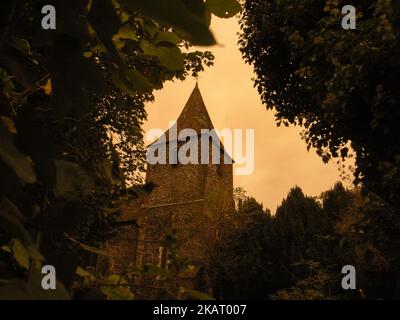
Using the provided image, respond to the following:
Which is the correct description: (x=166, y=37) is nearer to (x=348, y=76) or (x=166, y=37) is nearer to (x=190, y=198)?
(x=348, y=76)

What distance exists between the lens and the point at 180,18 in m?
0.44

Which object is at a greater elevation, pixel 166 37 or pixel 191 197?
pixel 191 197

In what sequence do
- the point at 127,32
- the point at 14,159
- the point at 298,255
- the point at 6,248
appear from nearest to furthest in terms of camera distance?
the point at 14,159 < the point at 6,248 < the point at 127,32 < the point at 298,255

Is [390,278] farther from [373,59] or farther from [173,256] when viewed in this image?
[173,256]

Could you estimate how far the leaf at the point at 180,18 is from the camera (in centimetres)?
44

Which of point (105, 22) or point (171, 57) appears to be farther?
point (171, 57)

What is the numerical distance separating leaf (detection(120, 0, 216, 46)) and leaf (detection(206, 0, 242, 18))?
35 centimetres

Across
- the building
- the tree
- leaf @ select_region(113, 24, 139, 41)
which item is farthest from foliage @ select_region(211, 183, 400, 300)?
leaf @ select_region(113, 24, 139, 41)

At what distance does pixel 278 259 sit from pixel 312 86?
13.4 metres

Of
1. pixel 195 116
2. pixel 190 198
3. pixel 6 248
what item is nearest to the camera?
pixel 6 248

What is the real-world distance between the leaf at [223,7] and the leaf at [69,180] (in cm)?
44

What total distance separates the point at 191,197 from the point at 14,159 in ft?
92.5

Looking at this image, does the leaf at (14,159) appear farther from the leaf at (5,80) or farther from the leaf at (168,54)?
the leaf at (168,54)

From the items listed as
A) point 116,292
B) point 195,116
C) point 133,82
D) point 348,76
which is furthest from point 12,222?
point 195,116
